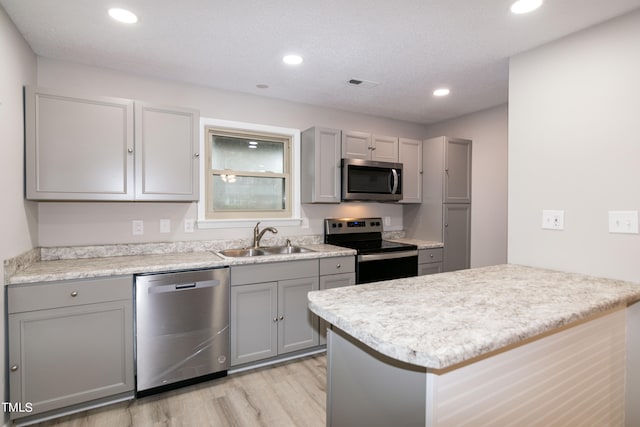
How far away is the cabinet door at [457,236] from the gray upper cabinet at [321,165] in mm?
1313

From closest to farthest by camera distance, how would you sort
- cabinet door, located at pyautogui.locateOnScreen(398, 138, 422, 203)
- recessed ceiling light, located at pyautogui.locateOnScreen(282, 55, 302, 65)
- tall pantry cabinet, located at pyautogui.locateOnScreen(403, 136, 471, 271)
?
recessed ceiling light, located at pyautogui.locateOnScreen(282, 55, 302, 65) → tall pantry cabinet, located at pyautogui.locateOnScreen(403, 136, 471, 271) → cabinet door, located at pyautogui.locateOnScreen(398, 138, 422, 203)

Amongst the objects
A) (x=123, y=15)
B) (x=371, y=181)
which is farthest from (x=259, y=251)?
(x=123, y=15)

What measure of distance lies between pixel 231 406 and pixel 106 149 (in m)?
1.93

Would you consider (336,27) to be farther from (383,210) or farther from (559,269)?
(383,210)

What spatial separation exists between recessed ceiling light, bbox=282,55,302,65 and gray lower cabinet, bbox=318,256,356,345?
5.18 feet

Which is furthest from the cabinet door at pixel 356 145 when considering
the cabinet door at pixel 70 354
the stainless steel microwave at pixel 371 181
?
the cabinet door at pixel 70 354

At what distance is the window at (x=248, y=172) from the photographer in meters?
3.03

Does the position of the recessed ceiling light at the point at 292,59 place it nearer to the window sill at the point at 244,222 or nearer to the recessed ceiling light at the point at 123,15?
the recessed ceiling light at the point at 123,15

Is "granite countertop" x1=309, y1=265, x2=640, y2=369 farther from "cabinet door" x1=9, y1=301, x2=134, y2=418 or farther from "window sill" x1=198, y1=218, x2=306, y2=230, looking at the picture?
"window sill" x1=198, y1=218, x2=306, y2=230

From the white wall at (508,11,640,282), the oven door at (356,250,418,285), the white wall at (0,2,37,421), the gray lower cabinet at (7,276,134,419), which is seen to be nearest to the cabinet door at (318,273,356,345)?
the oven door at (356,250,418,285)

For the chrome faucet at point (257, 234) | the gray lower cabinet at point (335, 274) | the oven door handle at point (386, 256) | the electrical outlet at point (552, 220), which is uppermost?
the electrical outlet at point (552, 220)

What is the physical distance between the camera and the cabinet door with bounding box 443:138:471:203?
3.60 metres

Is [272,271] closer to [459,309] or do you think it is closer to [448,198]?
[459,309]

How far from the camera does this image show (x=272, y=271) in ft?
8.54
